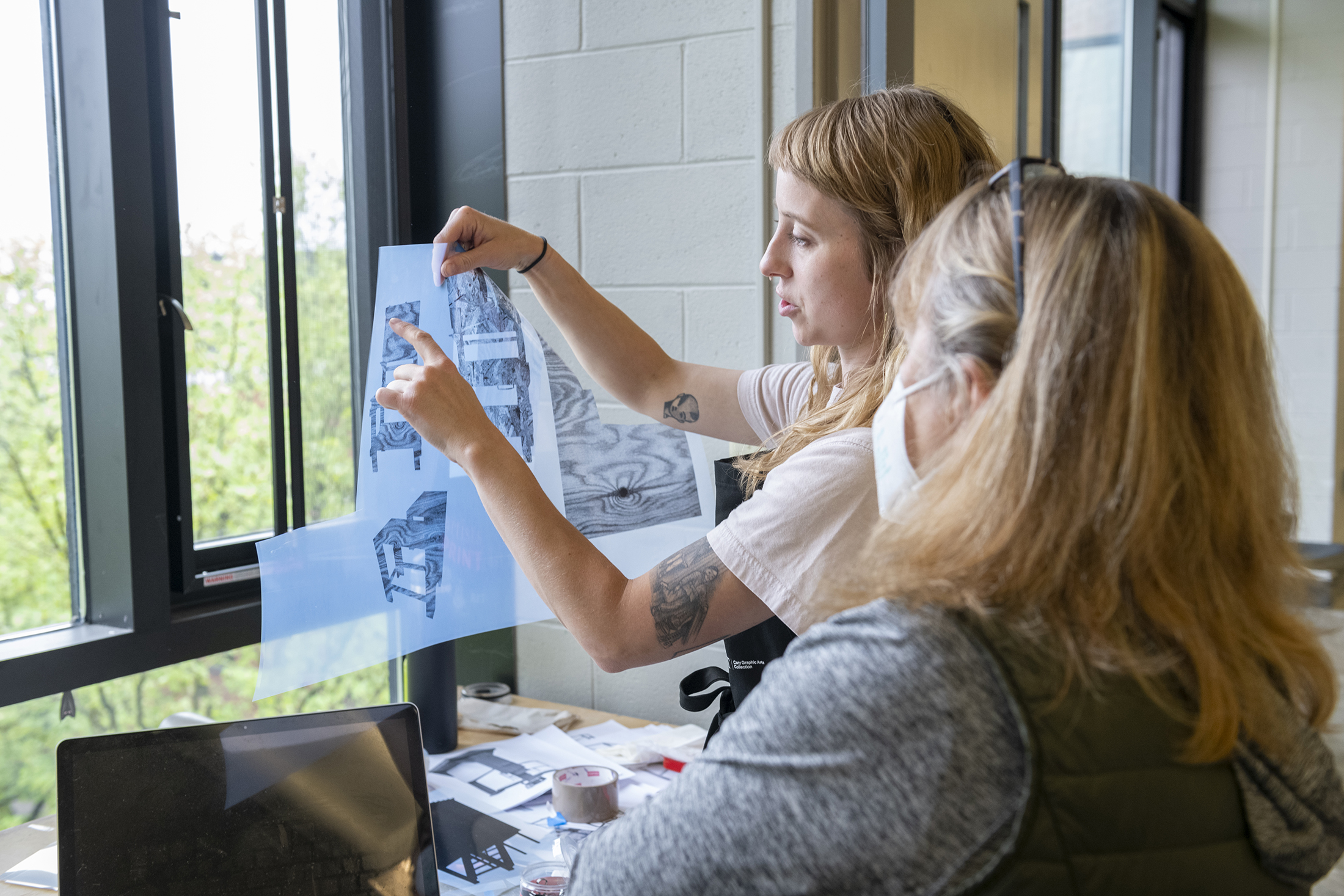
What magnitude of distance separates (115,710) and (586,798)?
753 millimetres

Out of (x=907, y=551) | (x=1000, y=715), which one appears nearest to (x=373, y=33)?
(x=907, y=551)

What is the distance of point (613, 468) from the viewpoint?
52.9 inches

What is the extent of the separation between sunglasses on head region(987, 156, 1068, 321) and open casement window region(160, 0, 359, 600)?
113cm

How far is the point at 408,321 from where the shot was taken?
3.78ft

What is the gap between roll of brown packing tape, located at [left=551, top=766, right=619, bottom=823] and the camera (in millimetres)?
1255

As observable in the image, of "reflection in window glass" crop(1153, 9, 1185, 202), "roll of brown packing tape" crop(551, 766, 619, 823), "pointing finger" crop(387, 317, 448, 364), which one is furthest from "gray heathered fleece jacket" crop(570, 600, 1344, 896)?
"reflection in window glass" crop(1153, 9, 1185, 202)

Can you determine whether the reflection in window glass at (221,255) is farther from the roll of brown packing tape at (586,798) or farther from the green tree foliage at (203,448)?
the roll of brown packing tape at (586,798)

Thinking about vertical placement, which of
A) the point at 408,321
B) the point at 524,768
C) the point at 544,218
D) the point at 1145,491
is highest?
the point at 544,218

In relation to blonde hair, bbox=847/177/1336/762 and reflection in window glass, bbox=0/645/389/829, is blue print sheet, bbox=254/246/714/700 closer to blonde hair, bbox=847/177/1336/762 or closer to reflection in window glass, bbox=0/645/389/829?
reflection in window glass, bbox=0/645/389/829

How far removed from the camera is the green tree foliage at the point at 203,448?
1.34 m

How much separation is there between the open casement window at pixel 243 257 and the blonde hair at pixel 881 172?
817 mm

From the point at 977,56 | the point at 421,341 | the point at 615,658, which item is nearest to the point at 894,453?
the point at 615,658

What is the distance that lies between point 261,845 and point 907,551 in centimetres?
69

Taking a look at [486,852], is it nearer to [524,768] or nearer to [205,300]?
[524,768]
